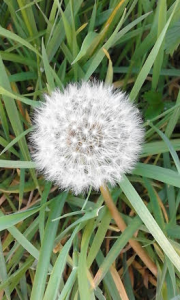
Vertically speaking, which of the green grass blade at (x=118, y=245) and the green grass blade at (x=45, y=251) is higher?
the green grass blade at (x=45, y=251)

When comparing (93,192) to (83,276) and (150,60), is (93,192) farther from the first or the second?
(150,60)

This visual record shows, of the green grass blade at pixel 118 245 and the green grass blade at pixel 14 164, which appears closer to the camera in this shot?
the green grass blade at pixel 14 164

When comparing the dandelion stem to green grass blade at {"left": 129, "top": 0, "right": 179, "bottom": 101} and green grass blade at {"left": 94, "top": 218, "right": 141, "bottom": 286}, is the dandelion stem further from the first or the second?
green grass blade at {"left": 129, "top": 0, "right": 179, "bottom": 101}

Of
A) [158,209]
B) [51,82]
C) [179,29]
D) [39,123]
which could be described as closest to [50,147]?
[39,123]

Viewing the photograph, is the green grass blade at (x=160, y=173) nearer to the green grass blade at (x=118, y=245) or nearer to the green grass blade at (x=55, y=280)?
the green grass blade at (x=118, y=245)

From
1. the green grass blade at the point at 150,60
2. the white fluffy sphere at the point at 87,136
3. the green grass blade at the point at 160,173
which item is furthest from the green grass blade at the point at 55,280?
the green grass blade at the point at 150,60

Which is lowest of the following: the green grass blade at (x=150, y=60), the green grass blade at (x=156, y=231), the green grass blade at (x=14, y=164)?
the green grass blade at (x=156, y=231)

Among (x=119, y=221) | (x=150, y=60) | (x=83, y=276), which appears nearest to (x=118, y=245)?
(x=119, y=221)
